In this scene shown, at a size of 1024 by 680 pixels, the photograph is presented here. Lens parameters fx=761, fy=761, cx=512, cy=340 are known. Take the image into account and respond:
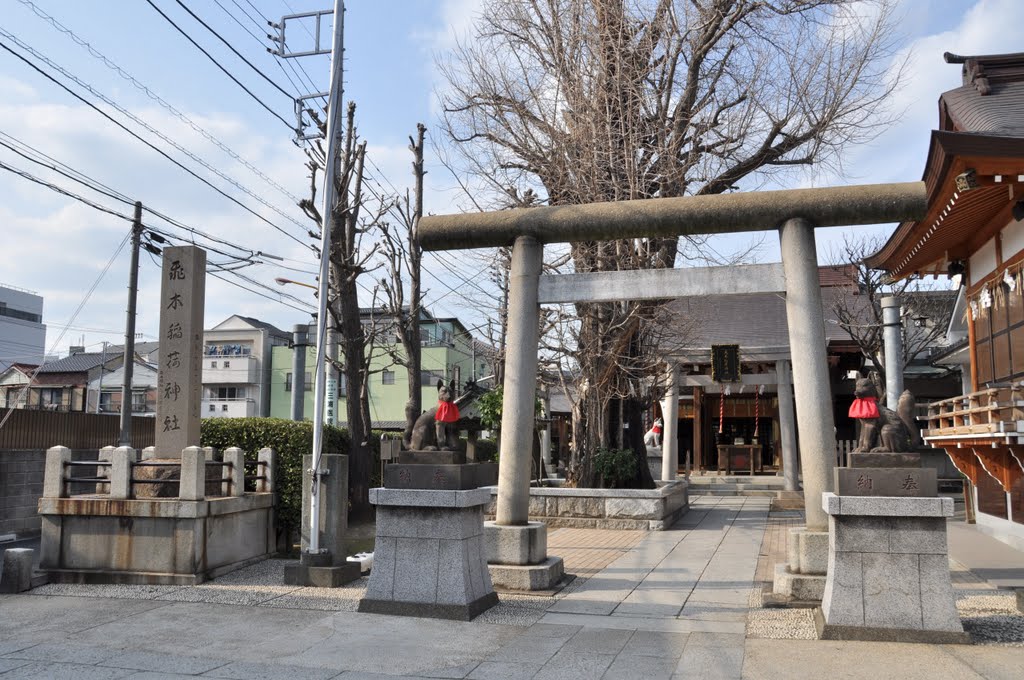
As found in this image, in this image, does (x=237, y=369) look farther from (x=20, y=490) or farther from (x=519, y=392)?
(x=519, y=392)

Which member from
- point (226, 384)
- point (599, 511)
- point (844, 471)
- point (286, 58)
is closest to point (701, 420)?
point (599, 511)

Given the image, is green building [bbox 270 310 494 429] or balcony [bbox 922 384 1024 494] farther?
green building [bbox 270 310 494 429]

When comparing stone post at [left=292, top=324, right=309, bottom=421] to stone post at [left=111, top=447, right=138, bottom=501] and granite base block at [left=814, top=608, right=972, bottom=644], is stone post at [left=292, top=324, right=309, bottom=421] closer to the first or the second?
stone post at [left=111, top=447, right=138, bottom=501]

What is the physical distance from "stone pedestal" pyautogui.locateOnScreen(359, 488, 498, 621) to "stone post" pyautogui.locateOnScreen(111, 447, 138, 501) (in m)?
3.98

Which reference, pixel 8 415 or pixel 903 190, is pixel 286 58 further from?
pixel 903 190

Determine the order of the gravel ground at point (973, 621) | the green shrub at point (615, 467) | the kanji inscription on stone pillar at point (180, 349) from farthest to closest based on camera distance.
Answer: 1. the green shrub at point (615, 467)
2. the kanji inscription on stone pillar at point (180, 349)
3. the gravel ground at point (973, 621)

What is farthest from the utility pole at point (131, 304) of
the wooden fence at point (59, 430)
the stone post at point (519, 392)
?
the stone post at point (519, 392)

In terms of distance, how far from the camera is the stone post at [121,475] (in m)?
9.82

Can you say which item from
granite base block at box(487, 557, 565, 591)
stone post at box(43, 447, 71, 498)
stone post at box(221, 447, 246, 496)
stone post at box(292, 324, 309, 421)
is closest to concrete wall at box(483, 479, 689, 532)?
stone post at box(221, 447, 246, 496)

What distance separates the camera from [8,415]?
15.5 meters

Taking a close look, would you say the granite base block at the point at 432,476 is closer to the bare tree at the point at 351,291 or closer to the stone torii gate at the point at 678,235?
the stone torii gate at the point at 678,235

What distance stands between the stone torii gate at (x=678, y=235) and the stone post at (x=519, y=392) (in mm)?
12

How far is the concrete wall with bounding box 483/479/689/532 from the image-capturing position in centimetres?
1480

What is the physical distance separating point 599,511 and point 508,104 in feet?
29.2
